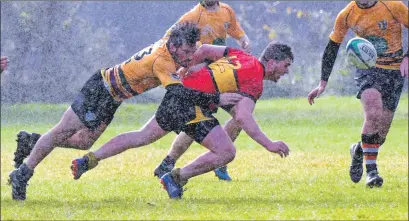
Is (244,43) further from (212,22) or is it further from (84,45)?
(84,45)

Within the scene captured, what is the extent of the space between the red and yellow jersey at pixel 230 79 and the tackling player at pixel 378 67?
112cm

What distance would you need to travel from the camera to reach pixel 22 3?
1218 inches


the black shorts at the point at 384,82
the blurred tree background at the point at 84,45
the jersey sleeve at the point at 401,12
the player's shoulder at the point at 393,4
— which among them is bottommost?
the blurred tree background at the point at 84,45

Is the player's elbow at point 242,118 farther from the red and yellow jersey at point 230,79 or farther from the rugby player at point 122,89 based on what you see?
the red and yellow jersey at point 230,79

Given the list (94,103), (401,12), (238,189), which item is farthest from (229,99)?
(401,12)

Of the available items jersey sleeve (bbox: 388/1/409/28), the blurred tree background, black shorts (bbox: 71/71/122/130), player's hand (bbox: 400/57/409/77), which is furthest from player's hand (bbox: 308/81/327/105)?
the blurred tree background

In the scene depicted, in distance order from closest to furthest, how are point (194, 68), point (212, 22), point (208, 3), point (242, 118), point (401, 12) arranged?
point (242, 118) < point (194, 68) < point (401, 12) < point (212, 22) < point (208, 3)

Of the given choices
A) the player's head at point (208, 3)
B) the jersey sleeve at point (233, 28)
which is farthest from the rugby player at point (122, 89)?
the jersey sleeve at point (233, 28)

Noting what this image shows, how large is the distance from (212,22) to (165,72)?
271cm

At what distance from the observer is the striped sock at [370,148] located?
8328 millimetres

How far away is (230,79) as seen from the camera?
7535 mm

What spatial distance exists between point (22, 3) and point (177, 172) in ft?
80.9

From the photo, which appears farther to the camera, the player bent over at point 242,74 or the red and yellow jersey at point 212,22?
the red and yellow jersey at point 212,22

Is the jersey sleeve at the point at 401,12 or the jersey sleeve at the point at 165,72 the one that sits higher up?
the jersey sleeve at the point at 165,72
